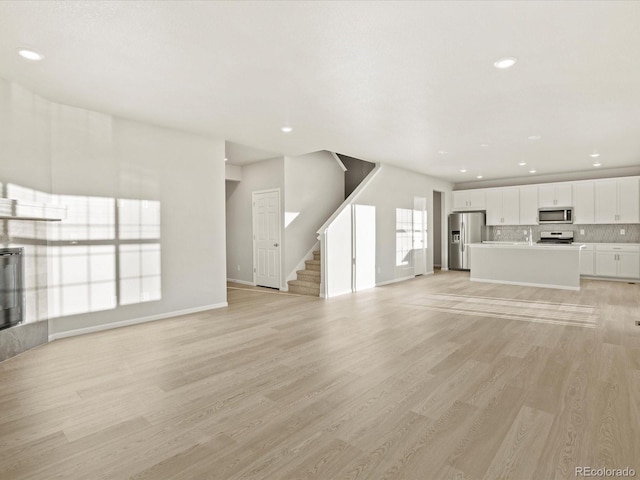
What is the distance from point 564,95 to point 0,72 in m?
5.89

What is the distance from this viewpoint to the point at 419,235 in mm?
9602

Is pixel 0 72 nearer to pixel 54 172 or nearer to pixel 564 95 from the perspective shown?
pixel 54 172

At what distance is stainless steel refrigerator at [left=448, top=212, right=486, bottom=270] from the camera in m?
10.5

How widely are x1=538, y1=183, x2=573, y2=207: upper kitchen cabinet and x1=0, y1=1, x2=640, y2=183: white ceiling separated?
4.22m

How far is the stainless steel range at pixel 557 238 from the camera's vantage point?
9414 mm

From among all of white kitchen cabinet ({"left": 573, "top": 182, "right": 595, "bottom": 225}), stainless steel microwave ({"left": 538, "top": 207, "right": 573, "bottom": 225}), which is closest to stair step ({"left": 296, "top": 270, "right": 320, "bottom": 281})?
stainless steel microwave ({"left": 538, "top": 207, "right": 573, "bottom": 225})

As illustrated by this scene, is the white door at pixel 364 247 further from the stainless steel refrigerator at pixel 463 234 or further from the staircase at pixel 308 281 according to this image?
the stainless steel refrigerator at pixel 463 234

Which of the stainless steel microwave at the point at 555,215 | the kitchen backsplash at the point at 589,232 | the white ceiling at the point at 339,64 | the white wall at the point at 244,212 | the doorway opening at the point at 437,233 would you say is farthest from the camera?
the doorway opening at the point at 437,233

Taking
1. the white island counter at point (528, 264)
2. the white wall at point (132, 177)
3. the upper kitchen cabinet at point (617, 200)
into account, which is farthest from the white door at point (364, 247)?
the upper kitchen cabinet at point (617, 200)

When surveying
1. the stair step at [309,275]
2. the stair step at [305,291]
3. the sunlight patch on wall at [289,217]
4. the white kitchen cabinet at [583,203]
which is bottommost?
the stair step at [305,291]

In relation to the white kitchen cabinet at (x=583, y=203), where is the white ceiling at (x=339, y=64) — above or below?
above
